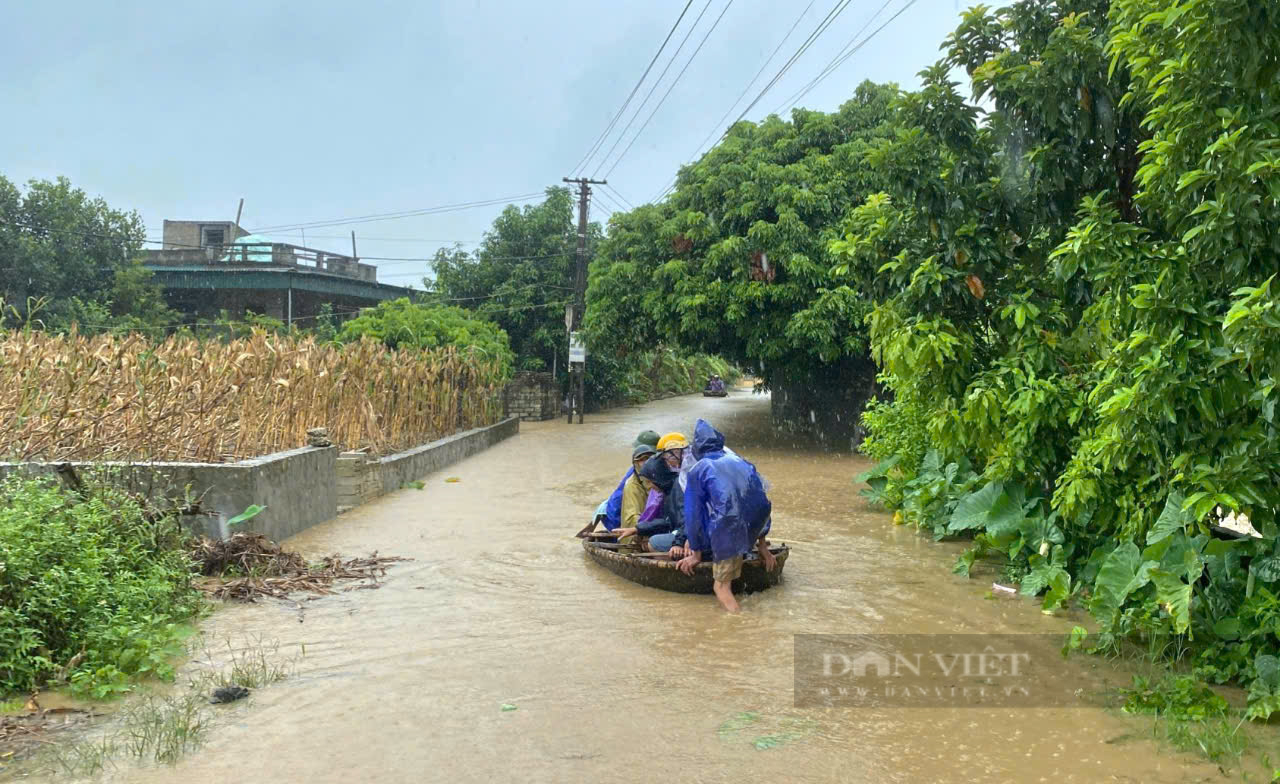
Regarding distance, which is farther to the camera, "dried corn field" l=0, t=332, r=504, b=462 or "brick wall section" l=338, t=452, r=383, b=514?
"brick wall section" l=338, t=452, r=383, b=514

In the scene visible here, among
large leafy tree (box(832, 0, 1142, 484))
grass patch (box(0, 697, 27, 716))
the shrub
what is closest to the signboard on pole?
large leafy tree (box(832, 0, 1142, 484))

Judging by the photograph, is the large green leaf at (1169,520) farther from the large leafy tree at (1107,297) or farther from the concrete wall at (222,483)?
the concrete wall at (222,483)

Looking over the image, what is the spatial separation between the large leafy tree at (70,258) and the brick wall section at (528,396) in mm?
11320

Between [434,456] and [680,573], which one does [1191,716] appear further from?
[434,456]

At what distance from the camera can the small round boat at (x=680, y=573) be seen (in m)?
8.18

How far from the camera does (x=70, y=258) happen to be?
32.1 m

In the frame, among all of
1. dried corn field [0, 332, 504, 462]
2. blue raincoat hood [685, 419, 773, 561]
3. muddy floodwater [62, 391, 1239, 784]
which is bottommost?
muddy floodwater [62, 391, 1239, 784]

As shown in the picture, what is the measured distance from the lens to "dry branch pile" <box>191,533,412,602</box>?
7867 mm

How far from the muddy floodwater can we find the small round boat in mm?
107

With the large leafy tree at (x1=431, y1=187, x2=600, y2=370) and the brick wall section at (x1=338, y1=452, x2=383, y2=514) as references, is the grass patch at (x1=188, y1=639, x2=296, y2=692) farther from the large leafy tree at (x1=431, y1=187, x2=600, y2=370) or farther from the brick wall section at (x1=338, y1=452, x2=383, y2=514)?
the large leafy tree at (x1=431, y1=187, x2=600, y2=370)

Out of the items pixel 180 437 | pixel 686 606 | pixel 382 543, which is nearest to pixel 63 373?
pixel 180 437

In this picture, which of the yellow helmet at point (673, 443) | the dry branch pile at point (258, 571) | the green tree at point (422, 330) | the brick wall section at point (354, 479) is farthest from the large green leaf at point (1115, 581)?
the green tree at point (422, 330)

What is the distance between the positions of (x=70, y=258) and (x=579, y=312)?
16208 millimetres

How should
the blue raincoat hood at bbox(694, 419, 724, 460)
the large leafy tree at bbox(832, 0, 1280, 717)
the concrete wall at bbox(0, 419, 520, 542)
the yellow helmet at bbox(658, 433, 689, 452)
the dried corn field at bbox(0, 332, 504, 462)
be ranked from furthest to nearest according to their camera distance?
the dried corn field at bbox(0, 332, 504, 462) → the yellow helmet at bbox(658, 433, 689, 452) → the concrete wall at bbox(0, 419, 520, 542) → the blue raincoat hood at bbox(694, 419, 724, 460) → the large leafy tree at bbox(832, 0, 1280, 717)
